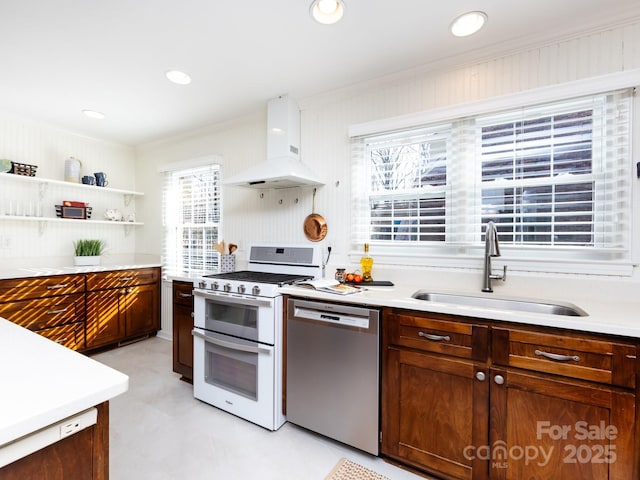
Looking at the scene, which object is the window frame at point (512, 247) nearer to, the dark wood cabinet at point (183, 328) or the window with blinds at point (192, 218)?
the dark wood cabinet at point (183, 328)

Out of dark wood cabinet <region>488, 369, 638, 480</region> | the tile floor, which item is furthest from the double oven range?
dark wood cabinet <region>488, 369, 638, 480</region>

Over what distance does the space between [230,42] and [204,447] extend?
2604mm

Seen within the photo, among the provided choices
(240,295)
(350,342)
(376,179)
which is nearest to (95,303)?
(240,295)

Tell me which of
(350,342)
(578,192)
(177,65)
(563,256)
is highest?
(177,65)

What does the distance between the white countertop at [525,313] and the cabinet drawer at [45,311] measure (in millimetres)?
2434

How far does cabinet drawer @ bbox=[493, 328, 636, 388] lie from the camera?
1229mm

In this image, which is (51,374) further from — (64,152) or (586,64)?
(64,152)

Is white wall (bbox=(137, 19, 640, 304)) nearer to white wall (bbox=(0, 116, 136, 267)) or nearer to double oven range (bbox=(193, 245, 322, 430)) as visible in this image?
double oven range (bbox=(193, 245, 322, 430))

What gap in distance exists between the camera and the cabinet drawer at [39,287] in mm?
2615

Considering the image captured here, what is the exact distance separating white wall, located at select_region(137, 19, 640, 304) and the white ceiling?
0.10m

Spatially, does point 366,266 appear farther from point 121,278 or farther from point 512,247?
point 121,278

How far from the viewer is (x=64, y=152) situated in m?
3.53

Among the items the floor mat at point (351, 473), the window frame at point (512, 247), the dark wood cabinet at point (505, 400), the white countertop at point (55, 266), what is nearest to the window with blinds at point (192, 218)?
the white countertop at point (55, 266)

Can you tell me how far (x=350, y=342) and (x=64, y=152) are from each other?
13.0ft
